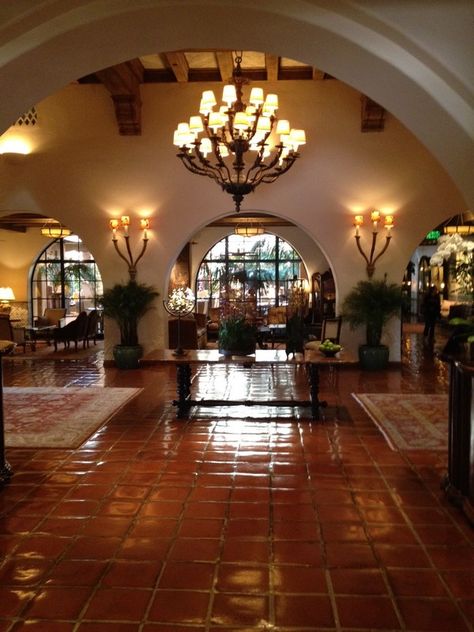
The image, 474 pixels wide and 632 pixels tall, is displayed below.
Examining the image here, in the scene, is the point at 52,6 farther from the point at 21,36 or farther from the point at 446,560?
the point at 446,560

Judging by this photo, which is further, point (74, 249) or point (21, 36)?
point (74, 249)

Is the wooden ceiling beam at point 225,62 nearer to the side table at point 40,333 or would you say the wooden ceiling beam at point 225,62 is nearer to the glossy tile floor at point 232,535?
the glossy tile floor at point 232,535

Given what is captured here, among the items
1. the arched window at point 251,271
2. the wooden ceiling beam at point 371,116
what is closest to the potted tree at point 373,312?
the wooden ceiling beam at point 371,116

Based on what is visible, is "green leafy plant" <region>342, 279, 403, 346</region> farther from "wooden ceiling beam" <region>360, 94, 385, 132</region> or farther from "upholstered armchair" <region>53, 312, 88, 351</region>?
"upholstered armchair" <region>53, 312, 88, 351</region>

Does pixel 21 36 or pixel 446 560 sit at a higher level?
pixel 21 36

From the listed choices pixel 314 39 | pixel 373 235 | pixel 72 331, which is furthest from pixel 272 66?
pixel 72 331

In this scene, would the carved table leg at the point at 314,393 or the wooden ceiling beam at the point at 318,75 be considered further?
the wooden ceiling beam at the point at 318,75

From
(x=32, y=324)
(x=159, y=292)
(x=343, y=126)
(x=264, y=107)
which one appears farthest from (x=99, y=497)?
(x=32, y=324)

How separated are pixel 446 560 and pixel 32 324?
46.6 feet

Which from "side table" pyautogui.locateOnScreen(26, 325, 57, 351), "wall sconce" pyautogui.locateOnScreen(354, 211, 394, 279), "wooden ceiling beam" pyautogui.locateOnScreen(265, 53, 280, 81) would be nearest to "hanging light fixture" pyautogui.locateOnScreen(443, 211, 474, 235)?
"wall sconce" pyautogui.locateOnScreen(354, 211, 394, 279)

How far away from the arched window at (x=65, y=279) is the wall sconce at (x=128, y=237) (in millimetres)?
6690

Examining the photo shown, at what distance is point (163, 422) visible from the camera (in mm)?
5941

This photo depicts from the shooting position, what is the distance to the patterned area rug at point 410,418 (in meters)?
5.11

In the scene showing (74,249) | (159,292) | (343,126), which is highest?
(343,126)
